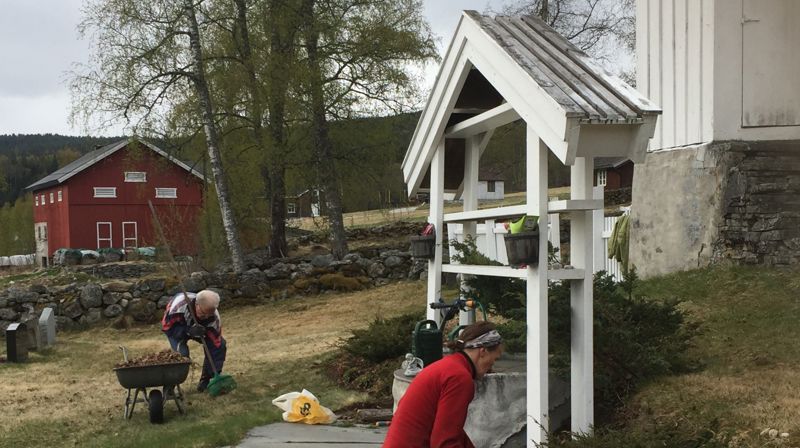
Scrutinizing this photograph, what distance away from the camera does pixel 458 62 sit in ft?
22.7

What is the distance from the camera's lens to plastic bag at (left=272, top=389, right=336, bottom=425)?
7594 millimetres

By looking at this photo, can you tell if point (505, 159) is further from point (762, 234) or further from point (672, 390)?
point (672, 390)

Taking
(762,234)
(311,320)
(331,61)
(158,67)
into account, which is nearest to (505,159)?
(331,61)

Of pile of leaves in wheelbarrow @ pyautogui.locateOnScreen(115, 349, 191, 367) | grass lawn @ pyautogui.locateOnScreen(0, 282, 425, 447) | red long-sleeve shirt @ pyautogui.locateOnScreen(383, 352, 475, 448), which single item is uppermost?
red long-sleeve shirt @ pyautogui.locateOnScreen(383, 352, 475, 448)

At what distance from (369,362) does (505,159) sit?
36951 millimetres

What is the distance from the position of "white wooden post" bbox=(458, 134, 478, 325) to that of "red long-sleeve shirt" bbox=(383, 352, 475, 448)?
336 centimetres

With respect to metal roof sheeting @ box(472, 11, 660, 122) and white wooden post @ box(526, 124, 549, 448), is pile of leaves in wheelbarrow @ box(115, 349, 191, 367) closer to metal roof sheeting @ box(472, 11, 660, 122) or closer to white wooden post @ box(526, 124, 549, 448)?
white wooden post @ box(526, 124, 549, 448)

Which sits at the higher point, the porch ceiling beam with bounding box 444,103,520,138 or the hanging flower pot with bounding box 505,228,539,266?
the porch ceiling beam with bounding box 444,103,520,138

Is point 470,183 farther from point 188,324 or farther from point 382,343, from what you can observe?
point 188,324

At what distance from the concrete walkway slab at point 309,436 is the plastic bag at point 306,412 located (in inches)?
3.4

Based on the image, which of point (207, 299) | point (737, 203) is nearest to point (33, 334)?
point (207, 299)

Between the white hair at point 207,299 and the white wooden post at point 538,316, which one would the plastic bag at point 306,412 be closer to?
the white hair at point 207,299

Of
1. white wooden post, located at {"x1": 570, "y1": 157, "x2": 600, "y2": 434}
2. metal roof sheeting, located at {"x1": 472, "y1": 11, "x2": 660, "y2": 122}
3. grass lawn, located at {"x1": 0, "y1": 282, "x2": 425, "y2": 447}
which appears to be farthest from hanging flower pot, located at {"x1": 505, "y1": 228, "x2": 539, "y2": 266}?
grass lawn, located at {"x1": 0, "y1": 282, "x2": 425, "y2": 447}

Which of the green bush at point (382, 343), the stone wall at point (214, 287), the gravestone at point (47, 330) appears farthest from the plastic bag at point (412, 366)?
the stone wall at point (214, 287)
